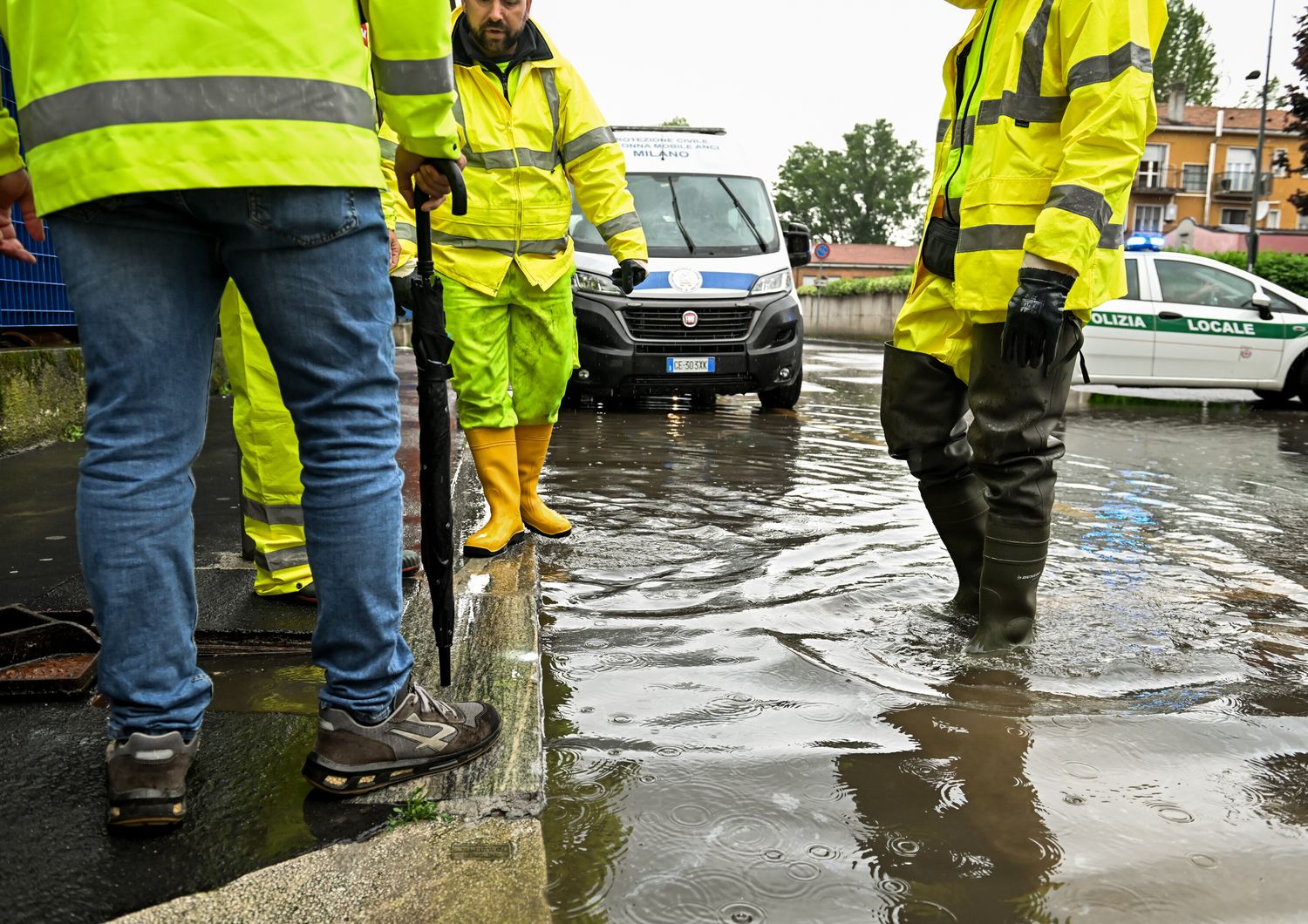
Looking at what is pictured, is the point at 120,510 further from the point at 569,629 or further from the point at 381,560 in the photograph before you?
the point at 569,629

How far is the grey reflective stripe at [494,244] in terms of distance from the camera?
423 cm

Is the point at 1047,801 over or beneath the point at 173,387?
beneath

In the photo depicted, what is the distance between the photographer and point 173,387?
2023mm

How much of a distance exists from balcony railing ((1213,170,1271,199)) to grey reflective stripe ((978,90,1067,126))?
69.6 meters

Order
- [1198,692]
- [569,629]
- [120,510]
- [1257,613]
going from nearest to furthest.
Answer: [120,510] < [1198,692] < [569,629] < [1257,613]

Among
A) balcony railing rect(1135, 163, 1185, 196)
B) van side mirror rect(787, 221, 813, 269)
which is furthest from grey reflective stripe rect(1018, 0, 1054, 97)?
balcony railing rect(1135, 163, 1185, 196)

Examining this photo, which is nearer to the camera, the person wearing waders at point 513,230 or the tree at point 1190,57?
the person wearing waders at point 513,230

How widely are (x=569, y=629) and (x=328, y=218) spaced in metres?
1.63

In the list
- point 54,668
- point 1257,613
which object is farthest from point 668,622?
point 1257,613

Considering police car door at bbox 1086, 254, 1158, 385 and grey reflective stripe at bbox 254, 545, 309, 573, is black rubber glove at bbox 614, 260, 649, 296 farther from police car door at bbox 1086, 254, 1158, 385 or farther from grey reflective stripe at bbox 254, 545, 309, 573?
police car door at bbox 1086, 254, 1158, 385

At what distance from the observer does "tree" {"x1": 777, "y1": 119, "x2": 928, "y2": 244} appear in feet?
342

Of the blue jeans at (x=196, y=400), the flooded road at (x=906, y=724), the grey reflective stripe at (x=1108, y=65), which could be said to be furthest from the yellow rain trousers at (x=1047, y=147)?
the blue jeans at (x=196, y=400)

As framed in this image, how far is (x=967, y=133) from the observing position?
3.21m

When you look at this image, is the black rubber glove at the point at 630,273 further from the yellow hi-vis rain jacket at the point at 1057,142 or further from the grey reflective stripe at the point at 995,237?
the grey reflective stripe at the point at 995,237
